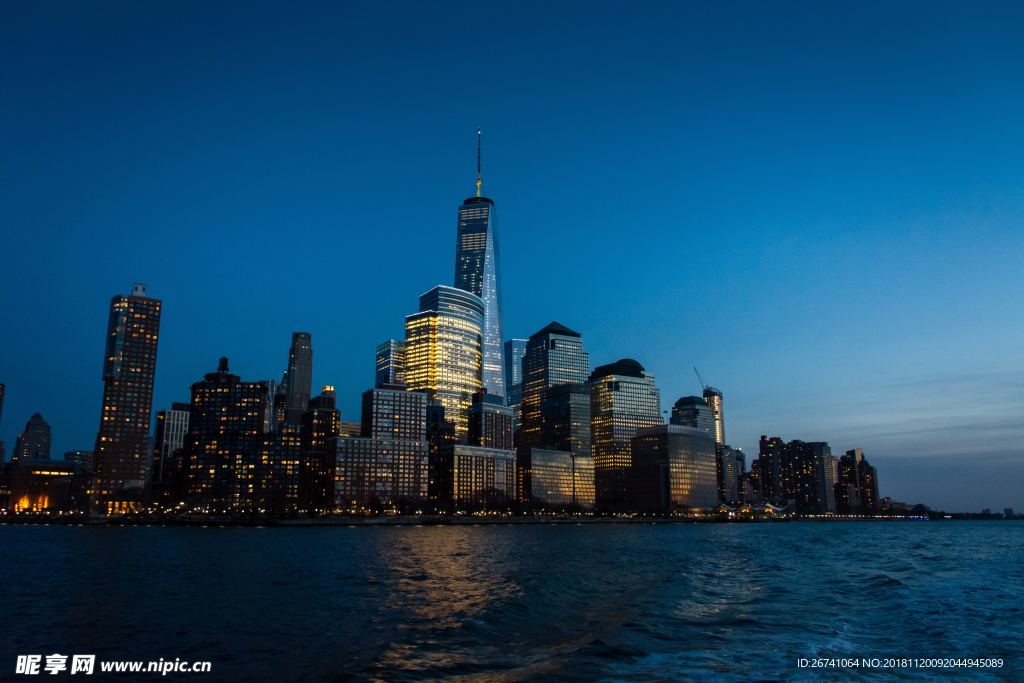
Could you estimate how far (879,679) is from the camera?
1087 inches

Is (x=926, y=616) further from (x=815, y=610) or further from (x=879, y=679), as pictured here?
(x=879, y=679)

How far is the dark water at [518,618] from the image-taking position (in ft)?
103

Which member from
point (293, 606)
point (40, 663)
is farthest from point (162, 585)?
point (40, 663)

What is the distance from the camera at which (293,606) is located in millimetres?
49594

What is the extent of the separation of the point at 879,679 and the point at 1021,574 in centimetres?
5764

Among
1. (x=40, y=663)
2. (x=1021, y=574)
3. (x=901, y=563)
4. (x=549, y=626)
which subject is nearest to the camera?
(x=40, y=663)

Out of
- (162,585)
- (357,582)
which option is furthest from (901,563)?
(162,585)

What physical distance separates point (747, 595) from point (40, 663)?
4375 cm

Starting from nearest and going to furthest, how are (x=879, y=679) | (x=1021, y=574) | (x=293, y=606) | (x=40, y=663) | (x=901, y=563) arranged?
(x=879, y=679), (x=40, y=663), (x=293, y=606), (x=1021, y=574), (x=901, y=563)

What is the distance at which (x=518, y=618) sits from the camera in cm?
4422

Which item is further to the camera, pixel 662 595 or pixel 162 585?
pixel 162 585

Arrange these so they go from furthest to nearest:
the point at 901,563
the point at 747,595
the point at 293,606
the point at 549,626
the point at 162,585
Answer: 1. the point at 901,563
2. the point at 162,585
3. the point at 747,595
4. the point at 293,606
5. the point at 549,626

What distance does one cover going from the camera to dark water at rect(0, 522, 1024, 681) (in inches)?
1240

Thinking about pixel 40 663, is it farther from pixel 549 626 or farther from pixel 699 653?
pixel 699 653
